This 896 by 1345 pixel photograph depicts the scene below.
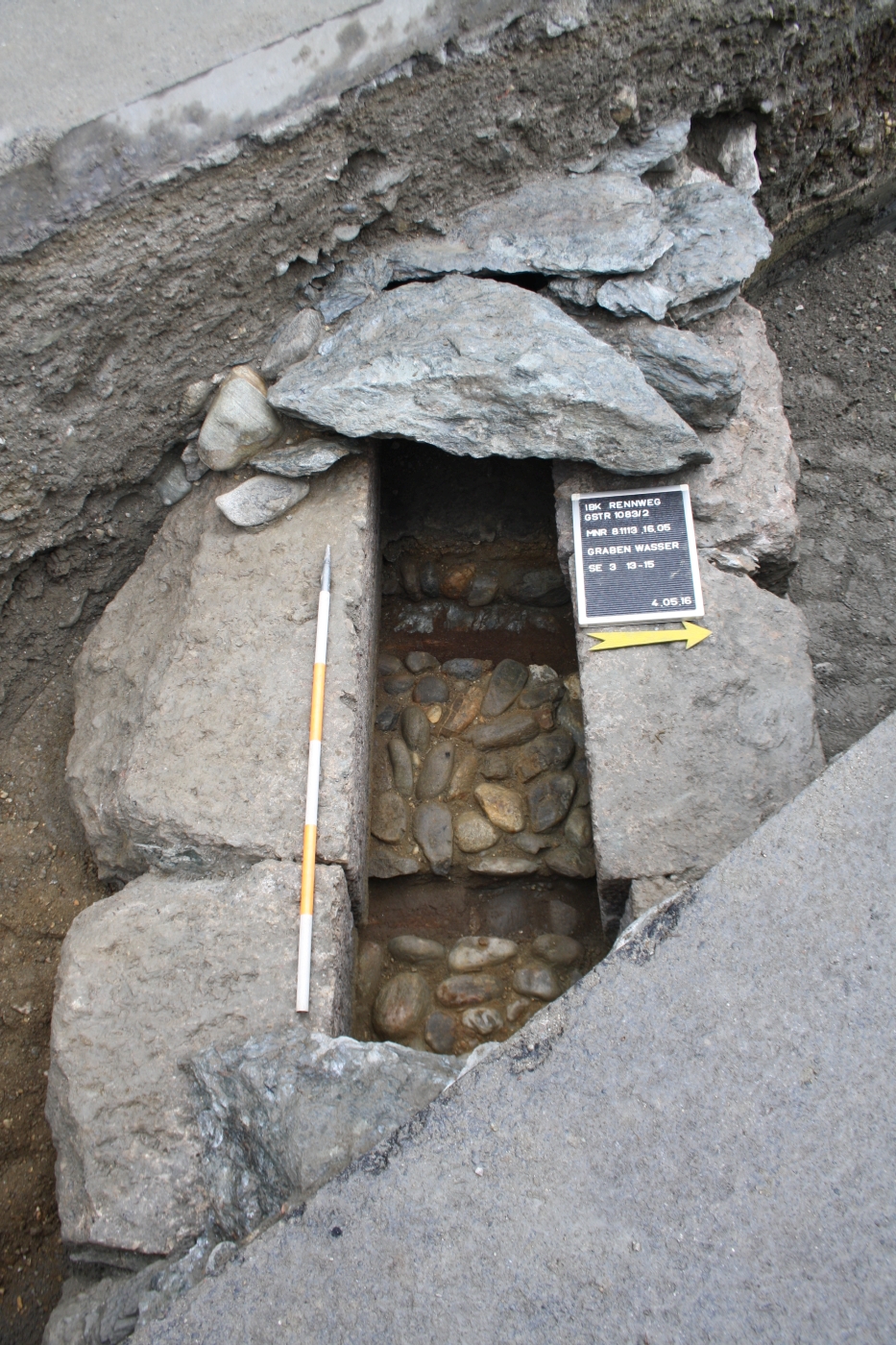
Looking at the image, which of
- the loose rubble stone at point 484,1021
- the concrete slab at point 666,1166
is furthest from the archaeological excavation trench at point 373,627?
the concrete slab at point 666,1166

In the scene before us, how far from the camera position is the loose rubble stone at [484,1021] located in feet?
7.29

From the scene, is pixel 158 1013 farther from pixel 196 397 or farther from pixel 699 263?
pixel 699 263

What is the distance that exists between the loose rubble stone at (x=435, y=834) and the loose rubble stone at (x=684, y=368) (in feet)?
4.05

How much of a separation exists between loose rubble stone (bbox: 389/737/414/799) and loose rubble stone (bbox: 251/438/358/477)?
80 cm

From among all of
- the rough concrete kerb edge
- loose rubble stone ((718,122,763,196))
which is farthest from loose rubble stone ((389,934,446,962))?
loose rubble stone ((718,122,763,196))

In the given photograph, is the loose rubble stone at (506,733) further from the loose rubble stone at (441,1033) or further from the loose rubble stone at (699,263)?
the loose rubble stone at (699,263)

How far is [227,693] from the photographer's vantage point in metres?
2.27

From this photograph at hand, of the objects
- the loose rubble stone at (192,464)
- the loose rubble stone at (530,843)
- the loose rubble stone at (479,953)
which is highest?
the loose rubble stone at (192,464)

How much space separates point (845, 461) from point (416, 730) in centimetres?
177

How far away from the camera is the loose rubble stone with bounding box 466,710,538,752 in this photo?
106 inches

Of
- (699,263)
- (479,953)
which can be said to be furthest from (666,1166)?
(699,263)

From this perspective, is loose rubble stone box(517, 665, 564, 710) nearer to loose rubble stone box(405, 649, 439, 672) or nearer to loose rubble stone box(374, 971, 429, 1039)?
loose rubble stone box(405, 649, 439, 672)

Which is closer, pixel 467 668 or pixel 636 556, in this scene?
pixel 636 556

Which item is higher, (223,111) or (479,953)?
(223,111)
